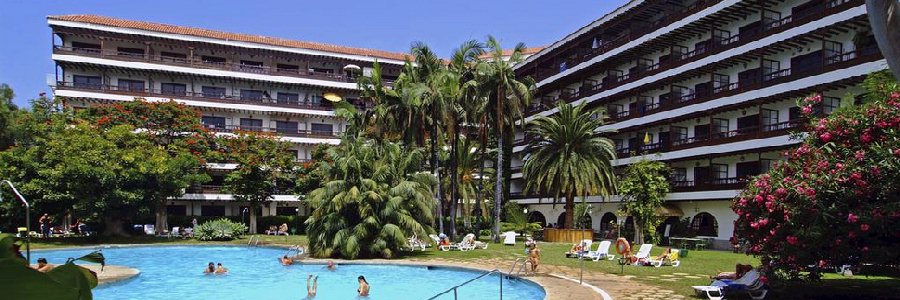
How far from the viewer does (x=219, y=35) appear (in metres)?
60.2

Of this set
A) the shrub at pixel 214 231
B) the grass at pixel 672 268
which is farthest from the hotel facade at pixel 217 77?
the grass at pixel 672 268

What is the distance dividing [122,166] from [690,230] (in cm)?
3395

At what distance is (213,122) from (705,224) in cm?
4093

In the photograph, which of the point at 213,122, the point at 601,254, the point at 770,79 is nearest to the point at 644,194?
the point at 770,79

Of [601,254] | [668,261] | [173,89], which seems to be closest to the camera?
[668,261]

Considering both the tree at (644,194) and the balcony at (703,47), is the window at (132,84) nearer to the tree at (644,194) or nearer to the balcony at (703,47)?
the balcony at (703,47)

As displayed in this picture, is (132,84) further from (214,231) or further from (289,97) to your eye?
(214,231)

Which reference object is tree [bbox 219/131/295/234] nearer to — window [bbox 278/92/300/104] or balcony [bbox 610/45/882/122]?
window [bbox 278/92/300/104]

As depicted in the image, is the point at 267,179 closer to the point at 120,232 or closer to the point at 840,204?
the point at 120,232

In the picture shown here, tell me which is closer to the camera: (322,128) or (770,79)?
(770,79)

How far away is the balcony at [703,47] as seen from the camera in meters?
32.2

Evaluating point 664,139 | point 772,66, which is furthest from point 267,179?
point 772,66

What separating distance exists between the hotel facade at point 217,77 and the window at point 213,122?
0.29 ft

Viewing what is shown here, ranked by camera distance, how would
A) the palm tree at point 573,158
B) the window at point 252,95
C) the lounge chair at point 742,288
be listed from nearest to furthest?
the lounge chair at point 742,288 < the palm tree at point 573,158 < the window at point 252,95
